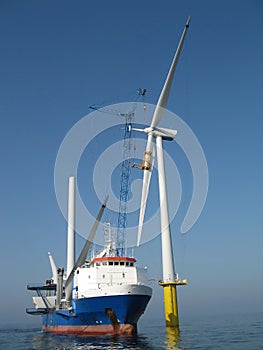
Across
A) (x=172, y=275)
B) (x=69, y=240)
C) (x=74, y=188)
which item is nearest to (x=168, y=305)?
(x=172, y=275)

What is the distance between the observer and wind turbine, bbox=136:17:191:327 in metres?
53.5

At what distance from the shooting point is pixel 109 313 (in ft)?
152

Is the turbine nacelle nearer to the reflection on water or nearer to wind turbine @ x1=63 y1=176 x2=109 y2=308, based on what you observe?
wind turbine @ x1=63 y1=176 x2=109 y2=308

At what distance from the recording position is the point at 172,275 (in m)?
53.5

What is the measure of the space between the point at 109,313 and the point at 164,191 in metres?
20.1

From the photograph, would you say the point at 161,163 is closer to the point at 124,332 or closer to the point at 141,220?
the point at 141,220

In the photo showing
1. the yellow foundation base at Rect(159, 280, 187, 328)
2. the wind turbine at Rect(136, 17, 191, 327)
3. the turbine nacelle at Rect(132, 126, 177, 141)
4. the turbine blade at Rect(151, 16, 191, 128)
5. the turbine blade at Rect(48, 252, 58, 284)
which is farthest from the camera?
the turbine blade at Rect(48, 252, 58, 284)

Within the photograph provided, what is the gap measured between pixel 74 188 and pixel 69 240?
1056 centimetres

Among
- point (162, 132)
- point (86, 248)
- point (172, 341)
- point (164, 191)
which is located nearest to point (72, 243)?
point (86, 248)

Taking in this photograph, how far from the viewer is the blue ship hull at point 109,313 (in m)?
46.0

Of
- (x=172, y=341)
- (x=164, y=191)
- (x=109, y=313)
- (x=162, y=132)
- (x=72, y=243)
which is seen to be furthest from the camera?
(x=72, y=243)

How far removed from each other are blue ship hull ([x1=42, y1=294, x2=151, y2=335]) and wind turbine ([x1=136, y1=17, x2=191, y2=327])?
14.8 ft

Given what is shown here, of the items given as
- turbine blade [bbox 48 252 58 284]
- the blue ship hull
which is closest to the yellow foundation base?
the blue ship hull

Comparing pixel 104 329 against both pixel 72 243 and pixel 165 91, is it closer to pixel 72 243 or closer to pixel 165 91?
pixel 72 243
